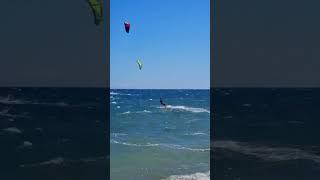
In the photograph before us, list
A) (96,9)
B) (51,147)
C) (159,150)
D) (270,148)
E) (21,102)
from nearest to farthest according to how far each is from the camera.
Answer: (96,9), (51,147), (270,148), (21,102), (159,150)

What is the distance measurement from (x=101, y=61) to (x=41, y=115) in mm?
2401

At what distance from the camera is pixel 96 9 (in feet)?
24.1

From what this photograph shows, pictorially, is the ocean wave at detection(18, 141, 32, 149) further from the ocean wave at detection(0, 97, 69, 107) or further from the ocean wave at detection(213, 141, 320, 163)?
the ocean wave at detection(213, 141, 320, 163)

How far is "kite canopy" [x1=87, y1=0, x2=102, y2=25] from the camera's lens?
289 inches

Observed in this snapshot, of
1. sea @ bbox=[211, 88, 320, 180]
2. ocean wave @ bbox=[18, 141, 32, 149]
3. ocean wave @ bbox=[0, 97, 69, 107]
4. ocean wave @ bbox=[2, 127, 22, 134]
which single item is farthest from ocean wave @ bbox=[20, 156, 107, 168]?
sea @ bbox=[211, 88, 320, 180]

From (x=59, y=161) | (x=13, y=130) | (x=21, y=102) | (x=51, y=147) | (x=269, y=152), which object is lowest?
(x=269, y=152)

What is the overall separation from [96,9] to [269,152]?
18.6 ft

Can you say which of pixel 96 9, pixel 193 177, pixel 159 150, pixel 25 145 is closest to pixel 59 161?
pixel 25 145

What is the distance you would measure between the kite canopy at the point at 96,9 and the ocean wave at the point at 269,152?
5.34 m

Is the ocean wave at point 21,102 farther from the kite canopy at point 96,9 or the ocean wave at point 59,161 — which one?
the kite canopy at point 96,9

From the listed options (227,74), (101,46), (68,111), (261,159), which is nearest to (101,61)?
(101,46)

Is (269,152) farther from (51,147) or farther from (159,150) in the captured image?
(159,150)

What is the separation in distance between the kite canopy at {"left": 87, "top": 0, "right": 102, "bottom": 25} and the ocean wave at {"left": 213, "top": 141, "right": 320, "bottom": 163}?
534 centimetres

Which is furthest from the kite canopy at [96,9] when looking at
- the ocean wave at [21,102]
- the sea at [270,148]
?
the ocean wave at [21,102]
